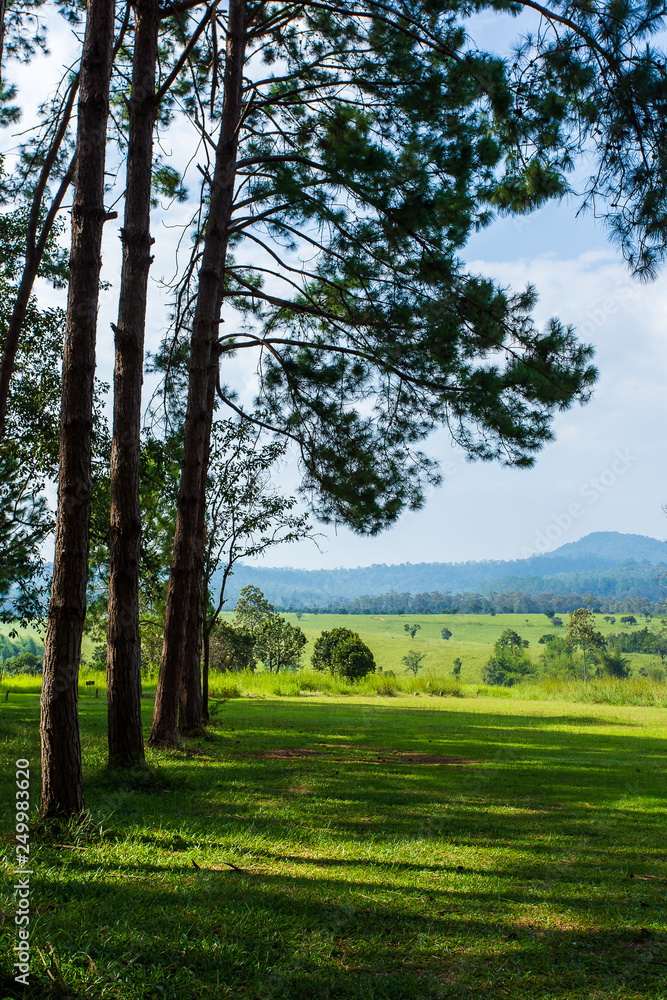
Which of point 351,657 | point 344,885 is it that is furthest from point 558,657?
point 344,885

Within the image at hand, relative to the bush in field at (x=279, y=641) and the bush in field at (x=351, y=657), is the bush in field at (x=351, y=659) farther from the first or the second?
the bush in field at (x=279, y=641)

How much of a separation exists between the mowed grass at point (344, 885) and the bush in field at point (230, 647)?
31.6m

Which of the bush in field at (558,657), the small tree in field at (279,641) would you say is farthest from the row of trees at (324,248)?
the bush in field at (558,657)

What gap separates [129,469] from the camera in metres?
5.45

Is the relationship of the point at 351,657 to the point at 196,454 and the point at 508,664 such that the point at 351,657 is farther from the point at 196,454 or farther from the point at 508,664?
the point at 508,664

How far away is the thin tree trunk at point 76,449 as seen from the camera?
12.2 feet

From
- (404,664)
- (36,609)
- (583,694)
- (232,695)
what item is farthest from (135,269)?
(404,664)

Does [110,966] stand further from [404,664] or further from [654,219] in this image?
[404,664]

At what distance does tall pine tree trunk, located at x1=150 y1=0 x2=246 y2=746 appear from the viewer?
7156 millimetres

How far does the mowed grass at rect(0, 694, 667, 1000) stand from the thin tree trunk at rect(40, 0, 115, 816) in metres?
0.42

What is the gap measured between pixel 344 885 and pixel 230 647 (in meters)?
36.7

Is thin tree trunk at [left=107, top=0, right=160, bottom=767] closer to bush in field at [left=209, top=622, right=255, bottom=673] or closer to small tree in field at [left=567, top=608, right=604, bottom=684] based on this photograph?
bush in field at [left=209, top=622, right=255, bottom=673]

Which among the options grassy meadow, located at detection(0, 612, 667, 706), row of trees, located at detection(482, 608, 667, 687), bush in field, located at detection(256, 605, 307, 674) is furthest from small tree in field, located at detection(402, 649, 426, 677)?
bush in field, located at detection(256, 605, 307, 674)

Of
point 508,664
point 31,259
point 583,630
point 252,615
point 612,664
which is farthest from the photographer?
point 508,664
